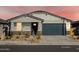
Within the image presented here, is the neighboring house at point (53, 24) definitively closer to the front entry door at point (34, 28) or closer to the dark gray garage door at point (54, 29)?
the dark gray garage door at point (54, 29)

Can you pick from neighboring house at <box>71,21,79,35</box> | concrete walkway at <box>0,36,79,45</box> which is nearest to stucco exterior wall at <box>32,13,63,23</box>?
neighboring house at <box>71,21,79,35</box>

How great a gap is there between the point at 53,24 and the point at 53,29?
20 cm

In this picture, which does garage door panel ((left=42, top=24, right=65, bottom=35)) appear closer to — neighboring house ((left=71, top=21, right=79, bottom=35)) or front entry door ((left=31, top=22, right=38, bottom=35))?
front entry door ((left=31, top=22, right=38, bottom=35))

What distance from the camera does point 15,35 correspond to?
12336 millimetres

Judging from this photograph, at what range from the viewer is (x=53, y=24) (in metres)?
13.0

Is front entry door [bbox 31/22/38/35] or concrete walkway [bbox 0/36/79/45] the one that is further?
front entry door [bbox 31/22/38/35]

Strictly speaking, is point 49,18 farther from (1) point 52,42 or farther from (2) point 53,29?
(1) point 52,42

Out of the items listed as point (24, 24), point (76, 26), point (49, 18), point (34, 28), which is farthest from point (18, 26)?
point (76, 26)

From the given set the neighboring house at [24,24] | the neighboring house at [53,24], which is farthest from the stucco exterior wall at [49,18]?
the neighboring house at [24,24]

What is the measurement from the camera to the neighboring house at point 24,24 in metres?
12.4

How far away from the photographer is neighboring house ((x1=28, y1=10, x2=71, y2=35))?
41.1ft
